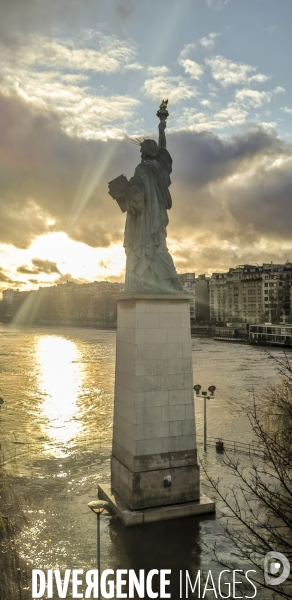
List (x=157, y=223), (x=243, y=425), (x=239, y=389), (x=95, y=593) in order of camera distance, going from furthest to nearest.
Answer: (x=239, y=389) < (x=243, y=425) < (x=157, y=223) < (x=95, y=593)

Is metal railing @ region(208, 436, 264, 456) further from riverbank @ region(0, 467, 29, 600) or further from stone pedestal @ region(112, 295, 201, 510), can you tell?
riverbank @ region(0, 467, 29, 600)

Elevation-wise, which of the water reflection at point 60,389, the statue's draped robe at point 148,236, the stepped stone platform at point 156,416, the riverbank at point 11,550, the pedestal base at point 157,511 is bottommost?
the water reflection at point 60,389

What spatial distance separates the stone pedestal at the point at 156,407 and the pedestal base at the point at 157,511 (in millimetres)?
130

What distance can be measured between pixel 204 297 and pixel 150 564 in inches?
5709

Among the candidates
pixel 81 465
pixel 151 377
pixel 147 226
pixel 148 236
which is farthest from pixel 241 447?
pixel 147 226

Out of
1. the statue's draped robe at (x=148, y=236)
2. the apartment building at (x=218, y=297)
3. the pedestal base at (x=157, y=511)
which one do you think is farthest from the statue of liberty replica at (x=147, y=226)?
the apartment building at (x=218, y=297)

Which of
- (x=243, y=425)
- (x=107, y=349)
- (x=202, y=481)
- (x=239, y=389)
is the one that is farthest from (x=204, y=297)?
(x=202, y=481)

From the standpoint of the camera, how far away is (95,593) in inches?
338

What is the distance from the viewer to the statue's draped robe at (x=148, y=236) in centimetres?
1191

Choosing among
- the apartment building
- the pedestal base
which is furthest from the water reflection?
the apartment building

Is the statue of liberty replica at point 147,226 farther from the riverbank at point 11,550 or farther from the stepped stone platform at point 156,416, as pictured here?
the riverbank at point 11,550

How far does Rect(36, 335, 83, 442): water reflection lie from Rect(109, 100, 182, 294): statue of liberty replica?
12.0 m

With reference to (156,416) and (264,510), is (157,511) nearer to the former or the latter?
(156,416)

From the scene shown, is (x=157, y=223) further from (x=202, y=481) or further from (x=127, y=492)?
(x=202, y=481)
